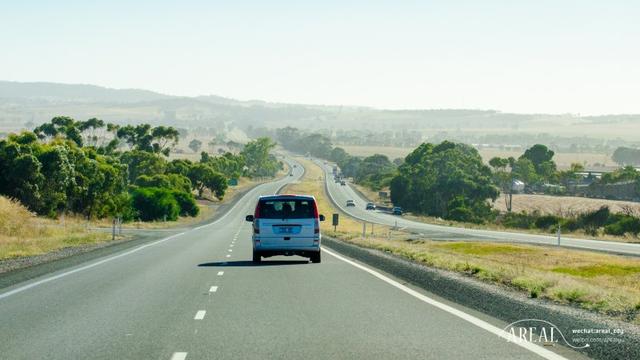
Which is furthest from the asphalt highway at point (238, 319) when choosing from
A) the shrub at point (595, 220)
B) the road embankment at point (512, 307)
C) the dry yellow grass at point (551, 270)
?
the shrub at point (595, 220)

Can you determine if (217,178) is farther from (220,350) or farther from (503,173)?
(220,350)

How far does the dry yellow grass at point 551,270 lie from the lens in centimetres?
1533

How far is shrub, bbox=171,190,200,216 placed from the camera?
10950cm

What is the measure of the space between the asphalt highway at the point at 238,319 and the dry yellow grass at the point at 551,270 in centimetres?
223

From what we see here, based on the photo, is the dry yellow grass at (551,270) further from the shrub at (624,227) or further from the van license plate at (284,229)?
the shrub at (624,227)

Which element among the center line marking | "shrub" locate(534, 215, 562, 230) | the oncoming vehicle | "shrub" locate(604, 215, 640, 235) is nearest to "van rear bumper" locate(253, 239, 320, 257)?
the oncoming vehicle

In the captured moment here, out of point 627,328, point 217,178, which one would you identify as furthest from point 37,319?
point 217,178

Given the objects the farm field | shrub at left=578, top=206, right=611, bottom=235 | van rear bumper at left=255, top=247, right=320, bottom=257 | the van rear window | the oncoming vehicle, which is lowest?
the farm field

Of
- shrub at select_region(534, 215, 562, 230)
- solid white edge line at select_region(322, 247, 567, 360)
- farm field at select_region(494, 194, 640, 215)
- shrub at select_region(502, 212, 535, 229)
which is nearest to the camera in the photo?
solid white edge line at select_region(322, 247, 567, 360)

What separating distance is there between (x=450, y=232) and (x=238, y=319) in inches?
2257

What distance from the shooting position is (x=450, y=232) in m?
69.4

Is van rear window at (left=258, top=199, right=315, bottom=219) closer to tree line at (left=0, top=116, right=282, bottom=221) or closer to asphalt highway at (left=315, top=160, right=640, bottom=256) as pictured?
asphalt highway at (left=315, top=160, right=640, bottom=256)

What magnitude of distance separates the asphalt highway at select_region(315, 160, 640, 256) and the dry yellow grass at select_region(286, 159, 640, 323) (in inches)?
174

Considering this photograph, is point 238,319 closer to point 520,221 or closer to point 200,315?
point 200,315
